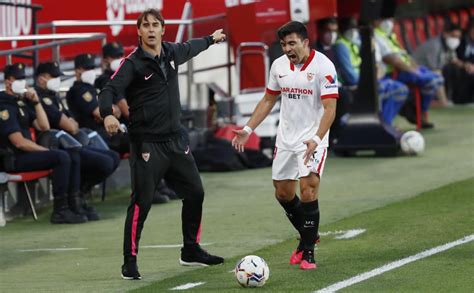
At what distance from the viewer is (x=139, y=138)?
34.4ft

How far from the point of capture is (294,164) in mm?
10727

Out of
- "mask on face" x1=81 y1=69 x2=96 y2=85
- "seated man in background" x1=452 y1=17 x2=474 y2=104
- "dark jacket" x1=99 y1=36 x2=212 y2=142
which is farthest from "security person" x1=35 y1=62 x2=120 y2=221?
"seated man in background" x1=452 y1=17 x2=474 y2=104

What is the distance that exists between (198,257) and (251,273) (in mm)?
1340

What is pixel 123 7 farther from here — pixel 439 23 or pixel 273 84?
pixel 439 23

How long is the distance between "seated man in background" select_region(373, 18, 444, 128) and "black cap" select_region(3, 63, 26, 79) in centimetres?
831

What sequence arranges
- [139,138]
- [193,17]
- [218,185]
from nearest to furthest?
[139,138] → [218,185] → [193,17]

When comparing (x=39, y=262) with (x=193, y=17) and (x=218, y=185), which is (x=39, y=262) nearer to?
(x=218, y=185)

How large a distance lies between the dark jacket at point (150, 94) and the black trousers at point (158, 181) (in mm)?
102

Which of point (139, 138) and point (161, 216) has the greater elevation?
point (139, 138)

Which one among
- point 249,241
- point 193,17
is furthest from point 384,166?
point 249,241

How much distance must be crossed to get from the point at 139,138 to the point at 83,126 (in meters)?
5.20

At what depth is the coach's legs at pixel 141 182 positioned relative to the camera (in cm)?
1037

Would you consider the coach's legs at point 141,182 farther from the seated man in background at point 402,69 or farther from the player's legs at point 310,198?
the seated man in background at point 402,69

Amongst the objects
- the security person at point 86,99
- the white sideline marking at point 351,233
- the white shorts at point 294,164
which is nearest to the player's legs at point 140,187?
the white shorts at point 294,164
